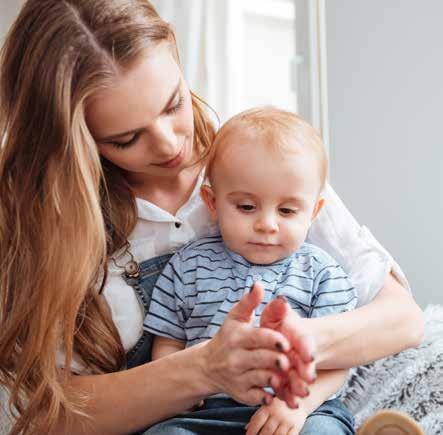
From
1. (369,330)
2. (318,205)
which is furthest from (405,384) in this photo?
(318,205)

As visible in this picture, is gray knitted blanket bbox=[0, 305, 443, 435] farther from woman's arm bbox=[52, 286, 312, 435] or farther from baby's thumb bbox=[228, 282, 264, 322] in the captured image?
baby's thumb bbox=[228, 282, 264, 322]

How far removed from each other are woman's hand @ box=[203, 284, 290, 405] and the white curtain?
1.37 m

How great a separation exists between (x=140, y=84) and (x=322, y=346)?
1.78 ft

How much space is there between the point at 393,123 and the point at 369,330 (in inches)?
43.2

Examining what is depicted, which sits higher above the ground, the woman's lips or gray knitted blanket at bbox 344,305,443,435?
the woman's lips

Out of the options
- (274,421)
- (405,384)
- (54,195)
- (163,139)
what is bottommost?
(405,384)

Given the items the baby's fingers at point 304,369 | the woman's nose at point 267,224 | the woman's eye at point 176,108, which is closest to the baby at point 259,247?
the woman's nose at point 267,224

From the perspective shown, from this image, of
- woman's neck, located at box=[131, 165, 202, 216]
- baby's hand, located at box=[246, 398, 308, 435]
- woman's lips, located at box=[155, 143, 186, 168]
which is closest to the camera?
baby's hand, located at box=[246, 398, 308, 435]

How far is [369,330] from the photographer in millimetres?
1387

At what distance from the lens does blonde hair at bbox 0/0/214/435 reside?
137 cm

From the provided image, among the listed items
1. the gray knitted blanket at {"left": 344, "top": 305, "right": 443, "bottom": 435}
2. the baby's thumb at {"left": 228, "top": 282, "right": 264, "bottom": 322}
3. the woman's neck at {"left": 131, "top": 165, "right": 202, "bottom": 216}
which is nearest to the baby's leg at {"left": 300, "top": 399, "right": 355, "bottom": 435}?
the gray knitted blanket at {"left": 344, "top": 305, "right": 443, "bottom": 435}

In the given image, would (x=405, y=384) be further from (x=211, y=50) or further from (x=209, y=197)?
(x=211, y=50)

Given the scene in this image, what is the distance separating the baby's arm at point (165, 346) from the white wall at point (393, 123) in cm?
110

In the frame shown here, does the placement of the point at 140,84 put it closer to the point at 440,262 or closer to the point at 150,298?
the point at 150,298
